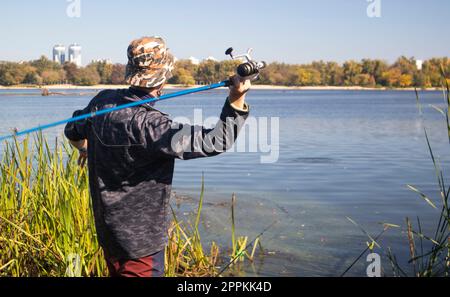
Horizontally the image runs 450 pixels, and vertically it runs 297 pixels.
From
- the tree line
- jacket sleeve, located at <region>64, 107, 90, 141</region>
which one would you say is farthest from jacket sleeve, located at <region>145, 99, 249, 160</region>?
the tree line

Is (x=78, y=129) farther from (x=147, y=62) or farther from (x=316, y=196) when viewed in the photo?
(x=316, y=196)

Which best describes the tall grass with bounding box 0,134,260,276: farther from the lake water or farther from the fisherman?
the lake water

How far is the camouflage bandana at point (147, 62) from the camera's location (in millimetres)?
2867

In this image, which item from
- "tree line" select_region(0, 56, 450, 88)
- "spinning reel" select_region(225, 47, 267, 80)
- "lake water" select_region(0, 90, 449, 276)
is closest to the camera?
"spinning reel" select_region(225, 47, 267, 80)

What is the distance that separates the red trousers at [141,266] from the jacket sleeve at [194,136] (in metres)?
0.64

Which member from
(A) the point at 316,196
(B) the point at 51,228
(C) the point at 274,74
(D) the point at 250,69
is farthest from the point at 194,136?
(C) the point at 274,74

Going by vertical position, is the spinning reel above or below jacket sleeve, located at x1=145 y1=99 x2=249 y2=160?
above

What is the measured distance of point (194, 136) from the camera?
2.60 meters

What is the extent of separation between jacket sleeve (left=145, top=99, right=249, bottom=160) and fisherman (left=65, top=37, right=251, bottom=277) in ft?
0.05

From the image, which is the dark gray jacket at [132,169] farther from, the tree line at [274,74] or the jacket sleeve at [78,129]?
the tree line at [274,74]

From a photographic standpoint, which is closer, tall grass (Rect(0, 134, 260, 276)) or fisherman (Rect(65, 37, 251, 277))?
fisherman (Rect(65, 37, 251, 277))

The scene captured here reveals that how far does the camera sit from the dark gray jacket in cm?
265

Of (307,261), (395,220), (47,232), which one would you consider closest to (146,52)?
(47,232)

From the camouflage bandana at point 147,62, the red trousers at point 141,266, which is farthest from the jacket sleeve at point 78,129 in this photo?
the red trousers at point 141,266
